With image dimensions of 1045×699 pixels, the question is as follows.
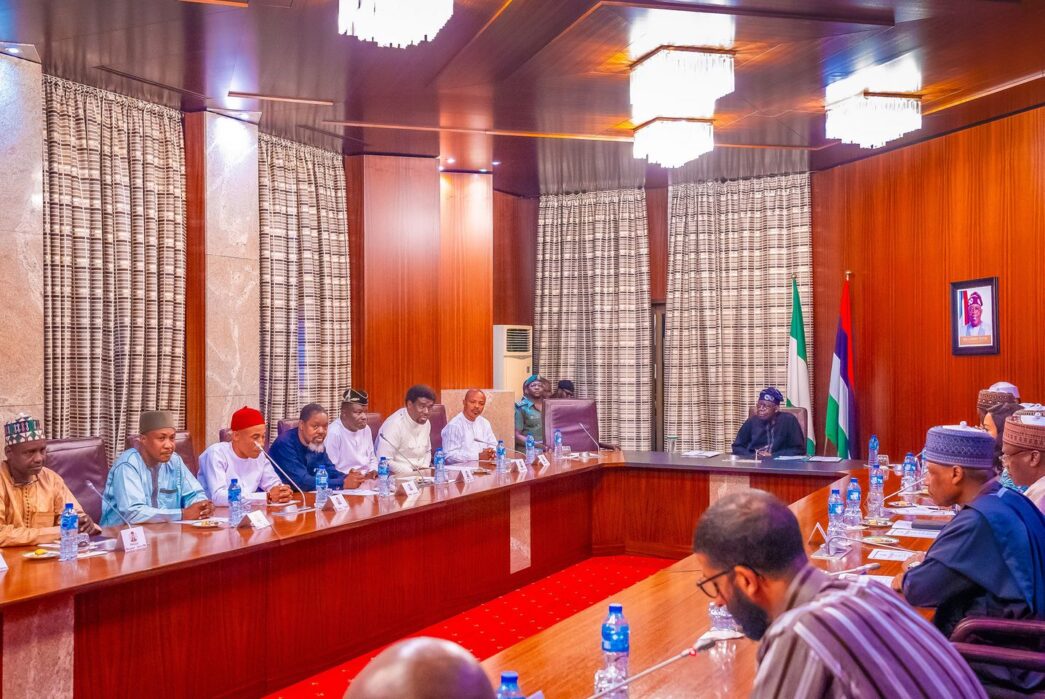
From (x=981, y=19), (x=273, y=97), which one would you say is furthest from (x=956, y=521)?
(x=273, y=97)

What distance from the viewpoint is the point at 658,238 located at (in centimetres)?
946

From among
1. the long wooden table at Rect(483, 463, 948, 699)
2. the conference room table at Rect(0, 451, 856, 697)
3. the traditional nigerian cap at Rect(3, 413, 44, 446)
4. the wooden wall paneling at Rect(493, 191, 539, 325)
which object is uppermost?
the wooden wall paneling at Rect(493, 191, 539, 325)

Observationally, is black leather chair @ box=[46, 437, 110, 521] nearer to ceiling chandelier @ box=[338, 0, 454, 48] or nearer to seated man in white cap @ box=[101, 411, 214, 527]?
seated man in white cap @ box=[101, 411, 214, 527]

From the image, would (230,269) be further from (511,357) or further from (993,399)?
(993,399)

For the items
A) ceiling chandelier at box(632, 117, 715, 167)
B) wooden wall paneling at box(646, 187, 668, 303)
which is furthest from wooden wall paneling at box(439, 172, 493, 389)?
ceiling chandelier at box(632, 117, 715, 167)

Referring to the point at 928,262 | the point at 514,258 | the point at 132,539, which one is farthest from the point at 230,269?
the point at 928,262

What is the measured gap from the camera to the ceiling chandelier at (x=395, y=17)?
337 centimetres

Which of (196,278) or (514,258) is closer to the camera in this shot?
(196,278)

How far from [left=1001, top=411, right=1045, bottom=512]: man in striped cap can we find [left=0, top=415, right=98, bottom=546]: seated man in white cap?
137 inches

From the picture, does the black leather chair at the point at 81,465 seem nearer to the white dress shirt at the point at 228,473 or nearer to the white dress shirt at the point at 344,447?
the white dress shirt at the point at 228,473

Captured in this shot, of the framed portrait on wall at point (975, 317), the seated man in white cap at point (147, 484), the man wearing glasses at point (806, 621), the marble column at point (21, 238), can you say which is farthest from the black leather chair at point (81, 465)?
the framed portrait on wall at point (975, 317)

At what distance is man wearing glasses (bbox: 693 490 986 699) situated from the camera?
1.23 meters

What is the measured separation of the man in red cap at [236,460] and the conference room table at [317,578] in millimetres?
489

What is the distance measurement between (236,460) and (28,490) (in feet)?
3.70
